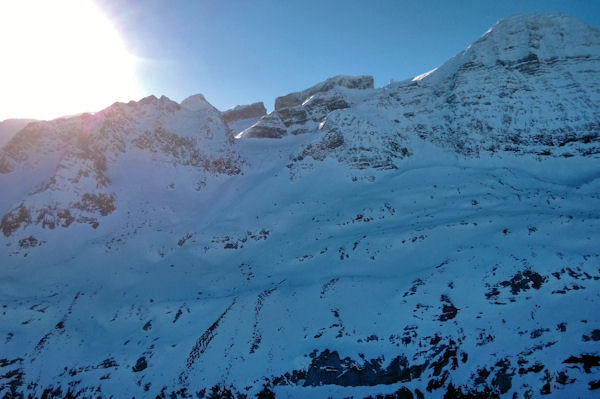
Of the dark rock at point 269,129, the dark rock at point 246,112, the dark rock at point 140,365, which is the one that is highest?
the dark rock at point 246,112

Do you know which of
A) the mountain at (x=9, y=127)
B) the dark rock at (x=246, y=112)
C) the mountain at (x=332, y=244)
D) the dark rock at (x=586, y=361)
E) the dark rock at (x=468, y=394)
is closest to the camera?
the dark rock at (x=586, y=361)

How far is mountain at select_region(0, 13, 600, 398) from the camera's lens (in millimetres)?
26703

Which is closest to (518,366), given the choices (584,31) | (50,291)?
→ (50,291)

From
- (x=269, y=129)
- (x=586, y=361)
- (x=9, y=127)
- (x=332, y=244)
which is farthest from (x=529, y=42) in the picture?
(x=9, y=127)

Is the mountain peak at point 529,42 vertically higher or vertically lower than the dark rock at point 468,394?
higher

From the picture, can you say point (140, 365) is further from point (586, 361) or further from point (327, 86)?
point (327, 86)

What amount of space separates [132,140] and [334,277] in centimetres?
3788

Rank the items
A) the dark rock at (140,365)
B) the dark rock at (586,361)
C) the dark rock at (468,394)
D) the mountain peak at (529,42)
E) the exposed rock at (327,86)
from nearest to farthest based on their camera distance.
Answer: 1. the dark rock at (586,361)
2. the dark rock at (468,394)
3. the dark rock at (140,365)
4. the mountain peak at (529,42)
5. the exposed rock at (327,86)

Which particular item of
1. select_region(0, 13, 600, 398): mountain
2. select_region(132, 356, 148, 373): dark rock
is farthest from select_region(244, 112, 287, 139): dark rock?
select_region(132, 356, 148, 373): dark rock

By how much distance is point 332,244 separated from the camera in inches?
1521

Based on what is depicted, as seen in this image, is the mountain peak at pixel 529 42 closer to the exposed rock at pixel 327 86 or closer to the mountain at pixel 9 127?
the exposed rock at pixel 327 86

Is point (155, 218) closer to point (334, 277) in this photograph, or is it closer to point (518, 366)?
point (334, 277)

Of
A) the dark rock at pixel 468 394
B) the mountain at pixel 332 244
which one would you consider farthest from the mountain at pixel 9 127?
the dark rock at pixel 468 394

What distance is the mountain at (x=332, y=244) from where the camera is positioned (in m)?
26.7
